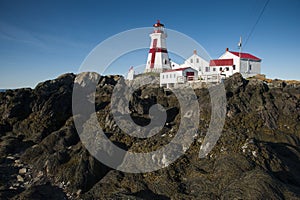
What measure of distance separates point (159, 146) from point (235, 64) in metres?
22.5

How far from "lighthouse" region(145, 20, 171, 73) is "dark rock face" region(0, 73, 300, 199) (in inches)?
618

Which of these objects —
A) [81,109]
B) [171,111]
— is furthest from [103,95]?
[171,111]

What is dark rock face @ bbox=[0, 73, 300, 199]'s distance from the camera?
12594mm

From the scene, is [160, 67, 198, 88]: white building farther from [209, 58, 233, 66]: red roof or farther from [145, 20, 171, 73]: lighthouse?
[145, 20, 171, 73]: lighthouse

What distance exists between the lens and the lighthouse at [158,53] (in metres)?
40.7

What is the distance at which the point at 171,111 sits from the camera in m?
22.2

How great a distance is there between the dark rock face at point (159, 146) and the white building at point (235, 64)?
9.23 meters

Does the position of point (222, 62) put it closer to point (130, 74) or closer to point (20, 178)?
point (130, 74)

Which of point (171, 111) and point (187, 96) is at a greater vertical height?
point (187, 96)

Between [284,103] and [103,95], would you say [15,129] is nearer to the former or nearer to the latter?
[103,95]

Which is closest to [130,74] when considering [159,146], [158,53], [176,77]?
[158,53]

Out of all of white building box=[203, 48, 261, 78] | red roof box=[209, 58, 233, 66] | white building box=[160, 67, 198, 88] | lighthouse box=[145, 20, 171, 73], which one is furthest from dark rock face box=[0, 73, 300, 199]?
lighthouse box=[145, 20, 171, 73]

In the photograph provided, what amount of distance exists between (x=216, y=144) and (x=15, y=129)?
17503 millimetres

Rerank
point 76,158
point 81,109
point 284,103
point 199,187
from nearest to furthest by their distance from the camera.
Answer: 1. point 199,187
2. point 76,158
3. point 284,103
4. point 81,109
